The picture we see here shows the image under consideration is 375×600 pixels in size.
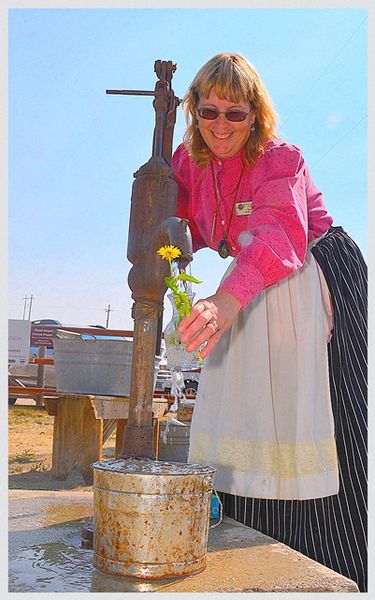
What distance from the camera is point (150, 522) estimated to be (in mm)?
1322

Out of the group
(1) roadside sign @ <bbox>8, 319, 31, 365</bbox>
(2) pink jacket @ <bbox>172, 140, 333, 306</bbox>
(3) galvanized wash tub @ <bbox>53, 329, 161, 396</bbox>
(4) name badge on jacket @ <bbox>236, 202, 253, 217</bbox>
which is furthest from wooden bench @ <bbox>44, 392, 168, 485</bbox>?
(4) name badge on jacket @ <bbox>236, 202, 253, 217</bbox>

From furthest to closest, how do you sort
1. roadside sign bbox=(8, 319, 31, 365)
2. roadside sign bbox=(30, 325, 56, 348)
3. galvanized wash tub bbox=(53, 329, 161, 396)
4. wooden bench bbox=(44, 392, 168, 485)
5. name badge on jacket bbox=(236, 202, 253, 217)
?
1. roadside sign bbox=(30, 325, 56, 348)
2. roadside sign bbox=(8, 319, 31, 365)
3. wooden bench bbox=(44, 392, 168, 485)
4. galvanized wash tub bbox=(53, 329, 161, 396)
5. name badge on jacket bbox=(236, 202, 253, 217)

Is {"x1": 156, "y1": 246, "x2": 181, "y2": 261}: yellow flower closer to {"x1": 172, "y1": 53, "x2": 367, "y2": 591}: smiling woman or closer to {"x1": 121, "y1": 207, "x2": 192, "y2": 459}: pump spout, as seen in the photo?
{"x1": 121, "y1": 207, "x2": 192, "y2": 459}: pump spout

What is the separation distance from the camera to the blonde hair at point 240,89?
6.10ft

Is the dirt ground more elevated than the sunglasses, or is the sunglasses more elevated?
the sunglasses

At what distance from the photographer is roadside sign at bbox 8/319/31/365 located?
4871mm

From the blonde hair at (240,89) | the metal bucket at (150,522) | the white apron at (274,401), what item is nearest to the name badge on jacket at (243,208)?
the blonde hair at (240,89)

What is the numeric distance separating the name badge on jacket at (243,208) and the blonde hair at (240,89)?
128mm

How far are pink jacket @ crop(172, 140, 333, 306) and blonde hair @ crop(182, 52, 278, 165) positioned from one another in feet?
0.14

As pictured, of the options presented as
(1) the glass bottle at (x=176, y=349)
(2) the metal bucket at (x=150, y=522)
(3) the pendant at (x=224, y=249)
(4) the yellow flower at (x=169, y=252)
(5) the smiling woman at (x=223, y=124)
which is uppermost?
(5) the smiling woman at (x=223, y=124)

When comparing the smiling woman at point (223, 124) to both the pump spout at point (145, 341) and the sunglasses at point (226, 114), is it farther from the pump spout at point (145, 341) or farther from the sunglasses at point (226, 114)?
the pump spout at point (145, 341)

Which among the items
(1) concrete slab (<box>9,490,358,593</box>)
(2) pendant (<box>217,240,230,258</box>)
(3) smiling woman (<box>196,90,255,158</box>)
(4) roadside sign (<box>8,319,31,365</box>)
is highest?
(3) smiling woman (<box>196,90,255,158</box>)

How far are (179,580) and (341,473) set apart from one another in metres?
0.74

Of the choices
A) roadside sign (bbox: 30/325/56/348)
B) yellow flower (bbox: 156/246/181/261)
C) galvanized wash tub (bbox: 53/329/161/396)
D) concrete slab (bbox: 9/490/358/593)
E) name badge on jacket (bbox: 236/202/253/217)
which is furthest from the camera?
roadside sign (bbox: 30/325/56/348)
